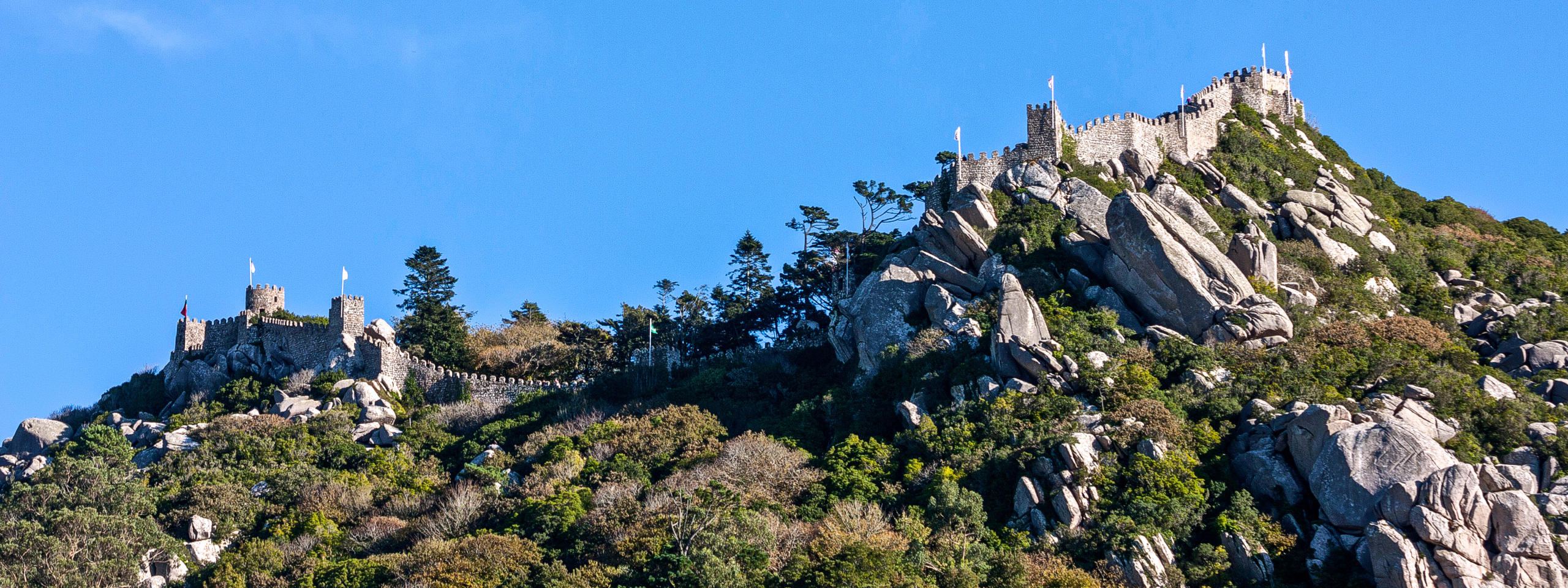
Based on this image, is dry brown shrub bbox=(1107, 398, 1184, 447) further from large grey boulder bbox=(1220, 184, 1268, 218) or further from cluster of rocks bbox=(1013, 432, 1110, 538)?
large grey boulder bbox=(1220, 184, 1268, 218)

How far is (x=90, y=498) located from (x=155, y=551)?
412 centimetres

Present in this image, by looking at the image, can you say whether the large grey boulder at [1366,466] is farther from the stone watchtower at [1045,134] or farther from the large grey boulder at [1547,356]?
the stone watchtower at [1045,134]

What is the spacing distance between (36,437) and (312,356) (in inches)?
426

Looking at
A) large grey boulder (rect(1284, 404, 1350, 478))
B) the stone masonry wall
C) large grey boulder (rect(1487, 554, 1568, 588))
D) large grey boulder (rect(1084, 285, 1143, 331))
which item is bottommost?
large grey boulder (rect(1487, 554, 1568, 588))

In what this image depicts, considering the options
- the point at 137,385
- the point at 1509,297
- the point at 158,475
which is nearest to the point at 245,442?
the point at 158,475

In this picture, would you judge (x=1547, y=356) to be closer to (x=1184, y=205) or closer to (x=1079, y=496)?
→ (x=1184, y=205)

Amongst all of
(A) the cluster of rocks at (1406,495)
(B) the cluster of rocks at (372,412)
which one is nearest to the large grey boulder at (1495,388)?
(A) the cluster of rocks at (1406,495)

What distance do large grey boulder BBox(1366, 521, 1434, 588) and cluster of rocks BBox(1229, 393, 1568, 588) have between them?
29 millimetres

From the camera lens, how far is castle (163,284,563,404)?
6444 cm

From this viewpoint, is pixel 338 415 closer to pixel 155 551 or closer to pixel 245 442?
pixel 245 442

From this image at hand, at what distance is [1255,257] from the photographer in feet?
177

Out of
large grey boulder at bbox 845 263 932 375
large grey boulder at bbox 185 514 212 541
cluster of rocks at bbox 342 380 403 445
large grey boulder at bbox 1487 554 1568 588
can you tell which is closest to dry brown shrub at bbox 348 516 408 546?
large grey boulder at bbox 185 514 212 541

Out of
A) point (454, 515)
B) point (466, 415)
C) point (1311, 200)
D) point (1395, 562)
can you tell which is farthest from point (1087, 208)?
point (454, 515)

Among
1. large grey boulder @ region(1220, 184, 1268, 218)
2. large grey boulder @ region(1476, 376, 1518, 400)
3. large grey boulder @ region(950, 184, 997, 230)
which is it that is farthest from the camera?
large grey boulder @ region(1220, 184, 1268, 218)
